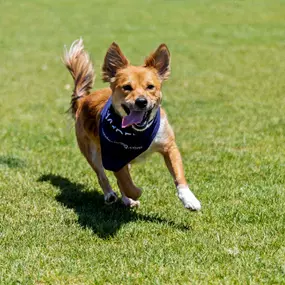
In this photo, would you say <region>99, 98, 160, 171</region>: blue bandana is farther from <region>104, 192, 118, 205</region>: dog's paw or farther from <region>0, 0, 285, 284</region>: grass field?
<region>0, 0, 285, 284</region>: grass field

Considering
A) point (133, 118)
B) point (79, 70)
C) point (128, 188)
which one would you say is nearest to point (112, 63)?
point (133, 118)

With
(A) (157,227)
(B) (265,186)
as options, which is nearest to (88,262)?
(A) (157,227)

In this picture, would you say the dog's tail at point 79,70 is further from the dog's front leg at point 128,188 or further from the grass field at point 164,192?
the dog's front leg at point 128,188

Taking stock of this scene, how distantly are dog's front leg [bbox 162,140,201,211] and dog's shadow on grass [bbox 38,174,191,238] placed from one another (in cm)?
23

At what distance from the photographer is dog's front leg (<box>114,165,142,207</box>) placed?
599 centimetres

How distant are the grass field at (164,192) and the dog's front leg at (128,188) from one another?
0.16 meters

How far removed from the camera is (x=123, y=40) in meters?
24.2

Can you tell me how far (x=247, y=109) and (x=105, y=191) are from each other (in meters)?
5.93

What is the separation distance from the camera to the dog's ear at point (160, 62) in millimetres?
5992

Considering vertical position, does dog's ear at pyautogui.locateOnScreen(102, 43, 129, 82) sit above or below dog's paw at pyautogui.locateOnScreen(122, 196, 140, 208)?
above

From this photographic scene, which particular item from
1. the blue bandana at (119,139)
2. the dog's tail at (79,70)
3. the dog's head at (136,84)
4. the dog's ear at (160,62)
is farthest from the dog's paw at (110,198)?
the dog's tail at (79,70)

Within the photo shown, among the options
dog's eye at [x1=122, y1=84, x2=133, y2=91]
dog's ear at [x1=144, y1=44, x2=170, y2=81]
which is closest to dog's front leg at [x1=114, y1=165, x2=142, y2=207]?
dog's eye at [x1=122, y1=84, x2=133, y2=91]

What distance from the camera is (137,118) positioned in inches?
220

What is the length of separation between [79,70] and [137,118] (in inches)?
98.2
